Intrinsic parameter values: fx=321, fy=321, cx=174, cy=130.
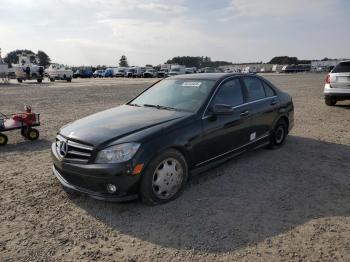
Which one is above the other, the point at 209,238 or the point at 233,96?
the point at 233,96

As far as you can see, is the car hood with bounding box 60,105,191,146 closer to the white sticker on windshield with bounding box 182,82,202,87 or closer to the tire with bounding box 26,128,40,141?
the white sticker on windshield with bounding box 182,82,202,87

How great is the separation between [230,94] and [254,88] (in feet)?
2.75

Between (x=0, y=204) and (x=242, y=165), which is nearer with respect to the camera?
(x=0, y=204)

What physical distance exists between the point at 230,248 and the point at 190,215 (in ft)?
2.42

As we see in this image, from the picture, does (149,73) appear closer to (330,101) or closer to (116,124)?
(330,101)

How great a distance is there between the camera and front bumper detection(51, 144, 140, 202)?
11.9 ft

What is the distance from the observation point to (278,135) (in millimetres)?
6320

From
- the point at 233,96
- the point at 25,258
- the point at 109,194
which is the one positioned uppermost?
the point at 233,96

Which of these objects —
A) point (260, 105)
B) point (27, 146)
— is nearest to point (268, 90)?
point (260, 105)

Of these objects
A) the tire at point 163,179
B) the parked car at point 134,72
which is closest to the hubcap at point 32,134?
the tire at point 163,179

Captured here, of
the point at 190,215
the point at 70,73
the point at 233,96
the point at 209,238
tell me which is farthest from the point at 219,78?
the point at 70,73

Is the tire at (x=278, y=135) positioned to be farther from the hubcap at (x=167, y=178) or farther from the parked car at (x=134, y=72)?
the parked car at (x=134, y=72)

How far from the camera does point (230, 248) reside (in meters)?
3.12

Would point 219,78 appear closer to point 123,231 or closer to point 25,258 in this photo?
point 123,231
